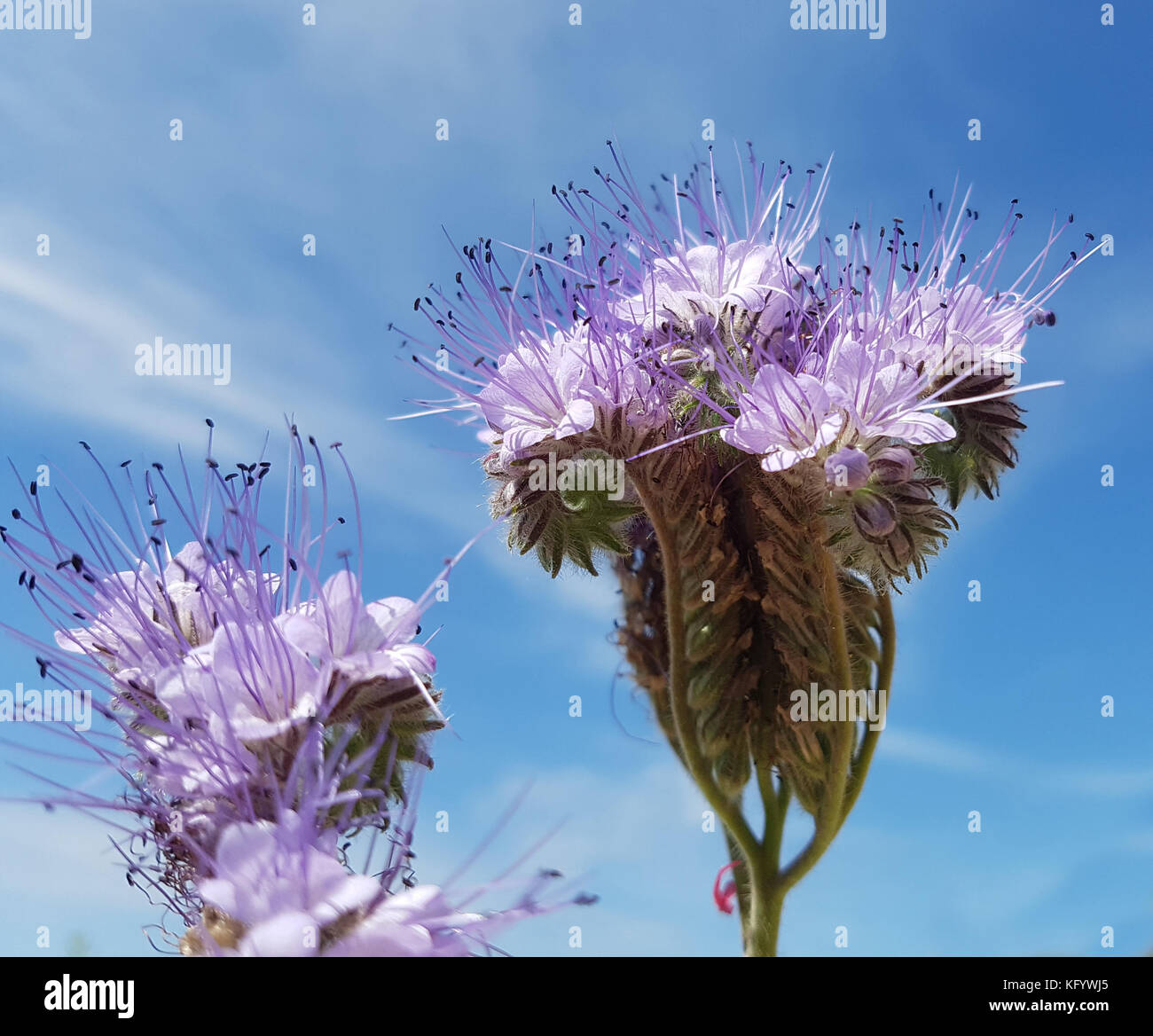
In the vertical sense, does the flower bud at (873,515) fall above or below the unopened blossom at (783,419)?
below

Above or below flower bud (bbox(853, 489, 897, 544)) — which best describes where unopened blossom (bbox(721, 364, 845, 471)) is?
above

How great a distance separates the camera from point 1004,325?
3.09 metres

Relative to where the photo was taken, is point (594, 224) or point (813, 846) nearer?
point (813, 846)

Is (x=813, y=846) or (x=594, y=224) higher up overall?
(x=594, y=224)

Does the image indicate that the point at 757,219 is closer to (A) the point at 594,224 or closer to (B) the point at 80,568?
(A) the point at 594,224

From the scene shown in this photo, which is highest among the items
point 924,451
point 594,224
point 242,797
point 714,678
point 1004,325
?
point 594,224

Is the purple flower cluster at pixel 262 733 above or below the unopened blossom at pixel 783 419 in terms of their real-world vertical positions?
below

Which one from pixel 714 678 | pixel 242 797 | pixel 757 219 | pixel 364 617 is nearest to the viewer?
pixel 242 797

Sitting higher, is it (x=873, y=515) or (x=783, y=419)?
(x=783, y=419)
